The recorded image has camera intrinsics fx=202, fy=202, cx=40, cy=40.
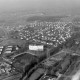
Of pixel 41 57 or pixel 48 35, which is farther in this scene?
pixel 48 35

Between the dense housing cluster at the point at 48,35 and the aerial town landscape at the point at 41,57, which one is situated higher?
the dense housing cluster at the point at 48,35

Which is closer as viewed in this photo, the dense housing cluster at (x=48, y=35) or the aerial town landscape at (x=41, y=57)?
the aerial town landscape at (x=41, y=57)

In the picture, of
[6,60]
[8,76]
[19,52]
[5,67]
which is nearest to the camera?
[8,76]

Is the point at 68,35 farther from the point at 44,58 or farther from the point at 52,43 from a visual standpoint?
the point at 44,58

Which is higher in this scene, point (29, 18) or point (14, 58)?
point (29, 18)

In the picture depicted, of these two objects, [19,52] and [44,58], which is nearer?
[44,58]

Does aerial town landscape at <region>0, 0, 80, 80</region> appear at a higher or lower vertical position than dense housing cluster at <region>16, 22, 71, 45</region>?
lower

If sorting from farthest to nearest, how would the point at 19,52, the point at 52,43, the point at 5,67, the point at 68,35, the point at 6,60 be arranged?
the point at 68,35
the point at 52,43
the point at 19,52
the point at 6,60
the point at 5,67

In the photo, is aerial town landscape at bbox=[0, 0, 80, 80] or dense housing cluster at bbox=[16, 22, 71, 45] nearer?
aerial town landscape at bbox=[0, 0, 80, 80]

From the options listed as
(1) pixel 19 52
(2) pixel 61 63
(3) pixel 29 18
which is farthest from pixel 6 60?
(3) pixel 29 18

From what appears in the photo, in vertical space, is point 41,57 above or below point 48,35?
below
